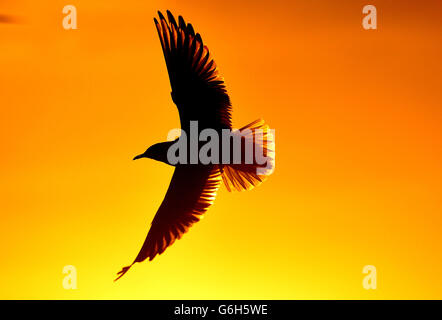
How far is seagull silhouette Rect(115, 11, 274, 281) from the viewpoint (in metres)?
1.66

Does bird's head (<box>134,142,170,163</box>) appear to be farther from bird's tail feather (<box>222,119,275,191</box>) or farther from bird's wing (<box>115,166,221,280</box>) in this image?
bird's tail feather (<box>222,119,275,191</box>)

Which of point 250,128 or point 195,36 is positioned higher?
point 195,36

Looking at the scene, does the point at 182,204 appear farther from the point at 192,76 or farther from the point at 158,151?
the point at 192,76

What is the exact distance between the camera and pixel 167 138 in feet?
6.82

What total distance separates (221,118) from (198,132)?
77 mm

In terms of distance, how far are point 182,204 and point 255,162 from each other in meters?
0.26

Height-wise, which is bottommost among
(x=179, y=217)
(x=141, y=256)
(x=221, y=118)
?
(x=141, y=256)

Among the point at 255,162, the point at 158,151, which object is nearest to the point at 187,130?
the point at 158,151

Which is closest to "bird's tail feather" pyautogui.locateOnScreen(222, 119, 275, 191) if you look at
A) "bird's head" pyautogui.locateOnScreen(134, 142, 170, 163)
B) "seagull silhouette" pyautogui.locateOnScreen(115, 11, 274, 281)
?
"seagull silhouette" pyautogui.locateOnScreen(115, 11, 274, 281)

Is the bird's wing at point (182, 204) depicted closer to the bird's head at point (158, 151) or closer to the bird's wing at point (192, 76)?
the bird's head at point (158, 151)

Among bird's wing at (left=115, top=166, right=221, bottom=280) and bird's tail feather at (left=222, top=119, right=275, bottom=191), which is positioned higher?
bird's tail feather at (left=222, top=119, right=275, bottom=191)

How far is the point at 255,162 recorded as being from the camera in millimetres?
1830
